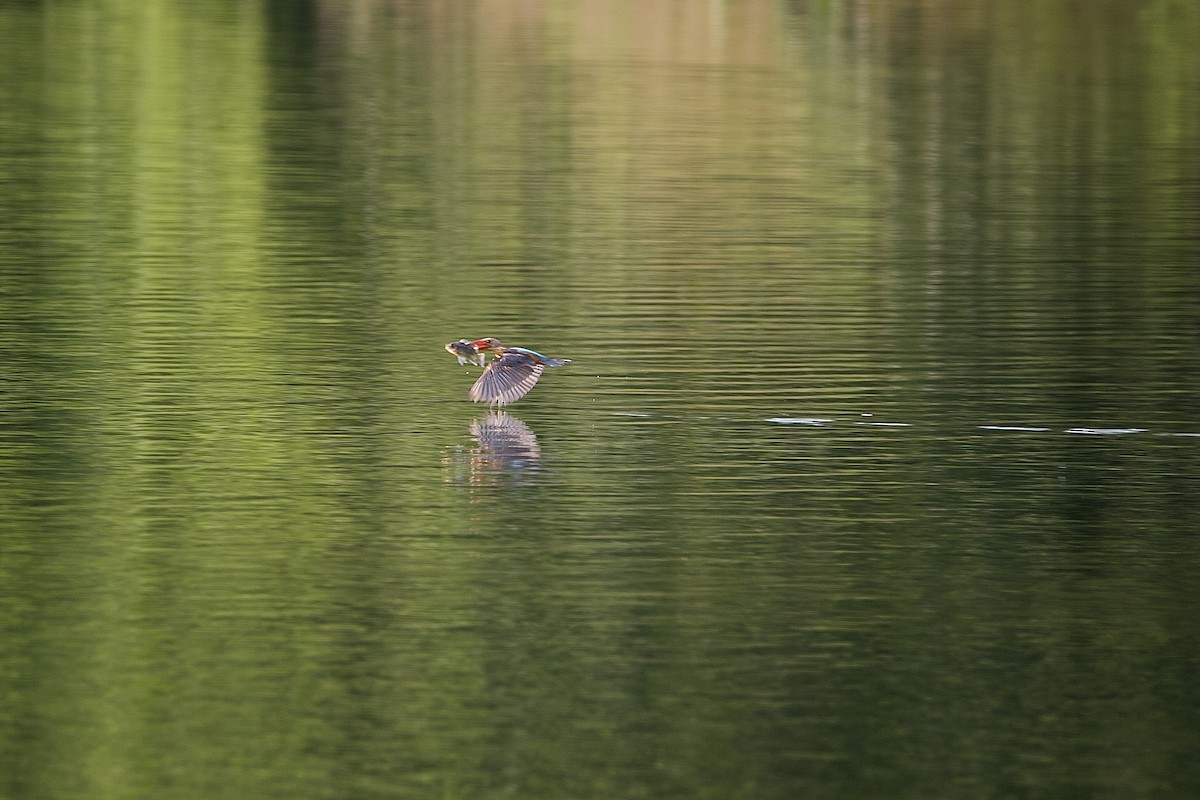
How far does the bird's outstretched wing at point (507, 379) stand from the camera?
2147 cm

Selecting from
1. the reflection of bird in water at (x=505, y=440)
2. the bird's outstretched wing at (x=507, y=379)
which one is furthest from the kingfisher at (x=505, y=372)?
the reflection of bird in water at (x=505, y=440)

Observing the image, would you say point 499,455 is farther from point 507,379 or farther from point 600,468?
point 507,379

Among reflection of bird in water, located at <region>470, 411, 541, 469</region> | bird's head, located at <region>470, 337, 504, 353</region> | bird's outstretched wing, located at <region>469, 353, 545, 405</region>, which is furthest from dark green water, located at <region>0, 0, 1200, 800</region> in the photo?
bird's head, located at <region>470, 337, 504, 353</region>

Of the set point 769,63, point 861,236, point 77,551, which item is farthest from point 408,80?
point 77,551

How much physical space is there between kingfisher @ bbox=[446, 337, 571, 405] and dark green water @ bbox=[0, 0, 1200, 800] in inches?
9.7

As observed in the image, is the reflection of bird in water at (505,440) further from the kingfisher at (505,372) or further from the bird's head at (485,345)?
the bird's head at (485,345)

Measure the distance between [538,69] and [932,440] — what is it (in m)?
40.6

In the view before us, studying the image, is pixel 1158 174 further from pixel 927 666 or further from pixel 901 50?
pixel 927 666

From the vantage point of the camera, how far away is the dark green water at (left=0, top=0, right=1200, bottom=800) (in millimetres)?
12844

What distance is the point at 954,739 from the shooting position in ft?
42.0

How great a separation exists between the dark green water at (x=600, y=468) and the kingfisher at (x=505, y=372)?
247 millimetres

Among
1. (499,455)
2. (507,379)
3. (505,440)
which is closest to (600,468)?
(499,455)

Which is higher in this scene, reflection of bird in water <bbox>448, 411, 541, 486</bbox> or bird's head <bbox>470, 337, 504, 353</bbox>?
bird's head <bbox>470, 337, 504, 353</bbox>

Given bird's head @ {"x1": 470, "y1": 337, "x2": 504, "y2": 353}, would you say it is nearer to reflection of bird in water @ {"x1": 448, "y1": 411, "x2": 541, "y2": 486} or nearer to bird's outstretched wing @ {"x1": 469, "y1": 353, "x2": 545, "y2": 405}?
bird's outstretched wing @ {"x1": 469, "y1": 353, "x2": 545, "y2": 405}
